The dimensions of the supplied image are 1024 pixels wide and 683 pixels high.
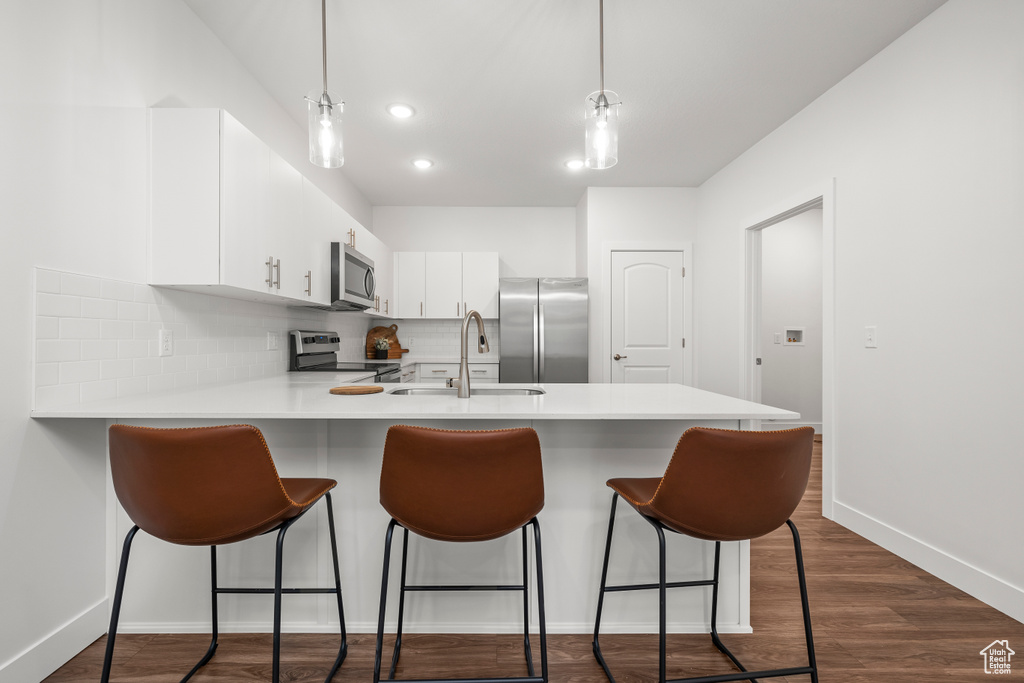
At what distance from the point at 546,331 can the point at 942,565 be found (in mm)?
2983

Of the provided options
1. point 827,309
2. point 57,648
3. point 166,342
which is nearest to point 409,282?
point 166,342

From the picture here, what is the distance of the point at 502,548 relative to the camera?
1704mm

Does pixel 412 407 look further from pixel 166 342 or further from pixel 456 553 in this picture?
pixel 166 342

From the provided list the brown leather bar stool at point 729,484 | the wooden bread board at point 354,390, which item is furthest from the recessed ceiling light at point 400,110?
the brown leather bar stool at point 729,484

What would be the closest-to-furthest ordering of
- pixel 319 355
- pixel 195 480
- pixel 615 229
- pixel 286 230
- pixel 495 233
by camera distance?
pixel 195 480 → pixel 286 230 → pixel 319 355 → pixel 615 229 → pixel 495 233

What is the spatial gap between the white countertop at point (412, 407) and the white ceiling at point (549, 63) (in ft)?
5.57

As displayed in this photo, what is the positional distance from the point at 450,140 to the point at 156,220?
2.09 m

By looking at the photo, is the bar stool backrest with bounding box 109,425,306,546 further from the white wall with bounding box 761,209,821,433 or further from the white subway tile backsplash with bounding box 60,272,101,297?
the white wall with bounding box 761,209,821,433

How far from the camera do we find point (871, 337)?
2521 millimetres

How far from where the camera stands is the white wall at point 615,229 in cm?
455

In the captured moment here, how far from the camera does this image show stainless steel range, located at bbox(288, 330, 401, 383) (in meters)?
3.15

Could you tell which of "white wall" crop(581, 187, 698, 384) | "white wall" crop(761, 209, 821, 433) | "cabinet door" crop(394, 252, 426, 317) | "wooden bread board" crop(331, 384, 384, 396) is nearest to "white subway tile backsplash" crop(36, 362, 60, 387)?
"wooden bread board" crop(331, 384, 384, 396)

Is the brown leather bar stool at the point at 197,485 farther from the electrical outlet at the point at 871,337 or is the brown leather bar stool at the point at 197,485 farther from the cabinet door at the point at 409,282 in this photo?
the cabinet door at the point at 409,282

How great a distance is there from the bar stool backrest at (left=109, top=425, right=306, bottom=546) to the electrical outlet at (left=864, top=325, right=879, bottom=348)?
112 inches
